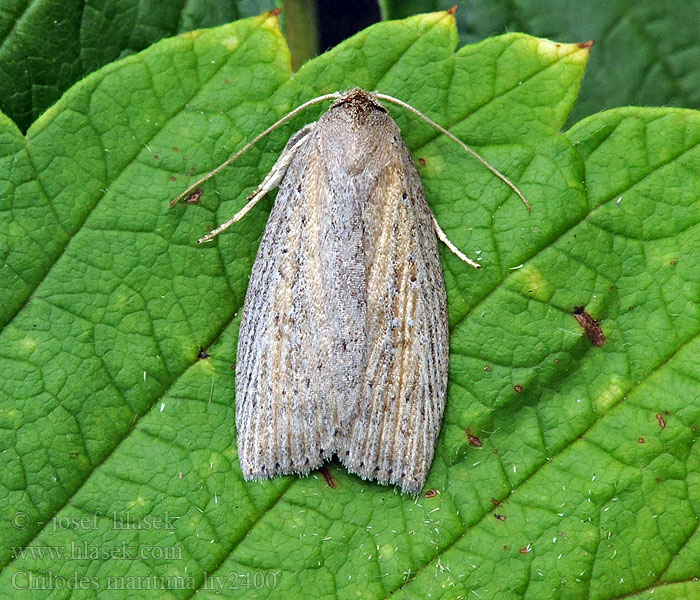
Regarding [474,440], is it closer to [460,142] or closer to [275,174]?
[460,142]

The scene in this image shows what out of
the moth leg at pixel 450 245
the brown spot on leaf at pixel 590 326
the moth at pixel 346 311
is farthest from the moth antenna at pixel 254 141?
the brown spot on leaf at pixel 590 326

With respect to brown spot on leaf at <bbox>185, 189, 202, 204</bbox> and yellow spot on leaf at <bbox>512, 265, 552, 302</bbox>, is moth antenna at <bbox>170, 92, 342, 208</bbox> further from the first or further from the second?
yellow spot on leaf at <bbox>512, 265, 552, 302</bbox>

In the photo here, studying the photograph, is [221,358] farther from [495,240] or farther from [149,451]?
[495,240]

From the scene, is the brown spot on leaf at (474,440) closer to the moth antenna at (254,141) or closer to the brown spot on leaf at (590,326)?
the brown spot on leaf at (590,326)

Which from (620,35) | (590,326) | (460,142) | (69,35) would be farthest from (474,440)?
(69,35)

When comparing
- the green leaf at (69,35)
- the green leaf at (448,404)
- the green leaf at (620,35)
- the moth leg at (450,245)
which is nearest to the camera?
the green leaf at (448,404)

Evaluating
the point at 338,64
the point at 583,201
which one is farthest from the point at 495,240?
the point at 338,64

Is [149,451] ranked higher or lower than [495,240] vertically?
lower
